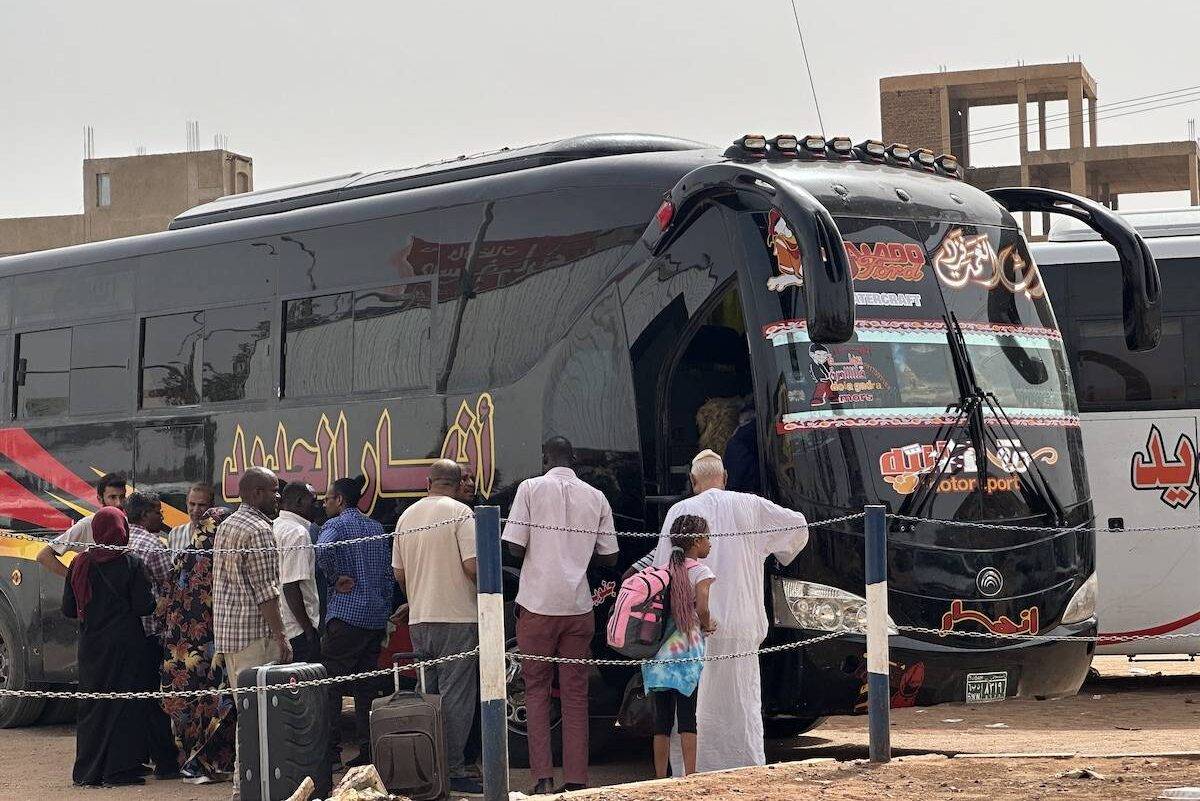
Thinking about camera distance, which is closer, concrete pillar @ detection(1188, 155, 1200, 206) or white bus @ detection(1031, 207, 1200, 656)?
white bus @ detection(1031, 207, 1200, 656)

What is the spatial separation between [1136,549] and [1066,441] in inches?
198

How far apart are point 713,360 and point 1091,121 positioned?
5117cm

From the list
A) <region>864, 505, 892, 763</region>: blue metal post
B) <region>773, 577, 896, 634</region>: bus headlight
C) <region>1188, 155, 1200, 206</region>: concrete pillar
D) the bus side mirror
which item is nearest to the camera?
<region>864, 505, 892, 763</region>: blue metal post

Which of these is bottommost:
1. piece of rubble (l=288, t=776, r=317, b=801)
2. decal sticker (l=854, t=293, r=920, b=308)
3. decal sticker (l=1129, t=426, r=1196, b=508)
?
piece of rubble (l=288, t=776, r=317, b=801)

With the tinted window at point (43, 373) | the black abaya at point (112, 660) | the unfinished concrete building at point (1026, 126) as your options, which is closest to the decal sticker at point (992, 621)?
the black abaya at point (112, 660)

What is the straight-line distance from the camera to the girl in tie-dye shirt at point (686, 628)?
8.84 m

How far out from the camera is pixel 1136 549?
14.9 m

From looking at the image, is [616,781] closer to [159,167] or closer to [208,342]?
[208,342]

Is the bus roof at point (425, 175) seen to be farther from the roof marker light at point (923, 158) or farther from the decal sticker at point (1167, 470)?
the decal sticker at point (1167, 470)

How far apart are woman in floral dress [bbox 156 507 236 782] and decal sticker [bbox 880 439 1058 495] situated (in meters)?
4.04

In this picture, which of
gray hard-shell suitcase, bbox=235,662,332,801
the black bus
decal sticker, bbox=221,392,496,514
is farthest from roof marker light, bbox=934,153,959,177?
gray hard-shell suitcase, bbox=235,662,332,801

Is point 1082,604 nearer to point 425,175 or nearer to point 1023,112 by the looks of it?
point 425,175

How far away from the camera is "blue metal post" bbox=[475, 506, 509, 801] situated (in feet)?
25.2

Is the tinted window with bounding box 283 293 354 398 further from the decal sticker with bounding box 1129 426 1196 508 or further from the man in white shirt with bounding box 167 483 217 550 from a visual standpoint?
the decal sticker with bounding box 1129 426 1196 508
